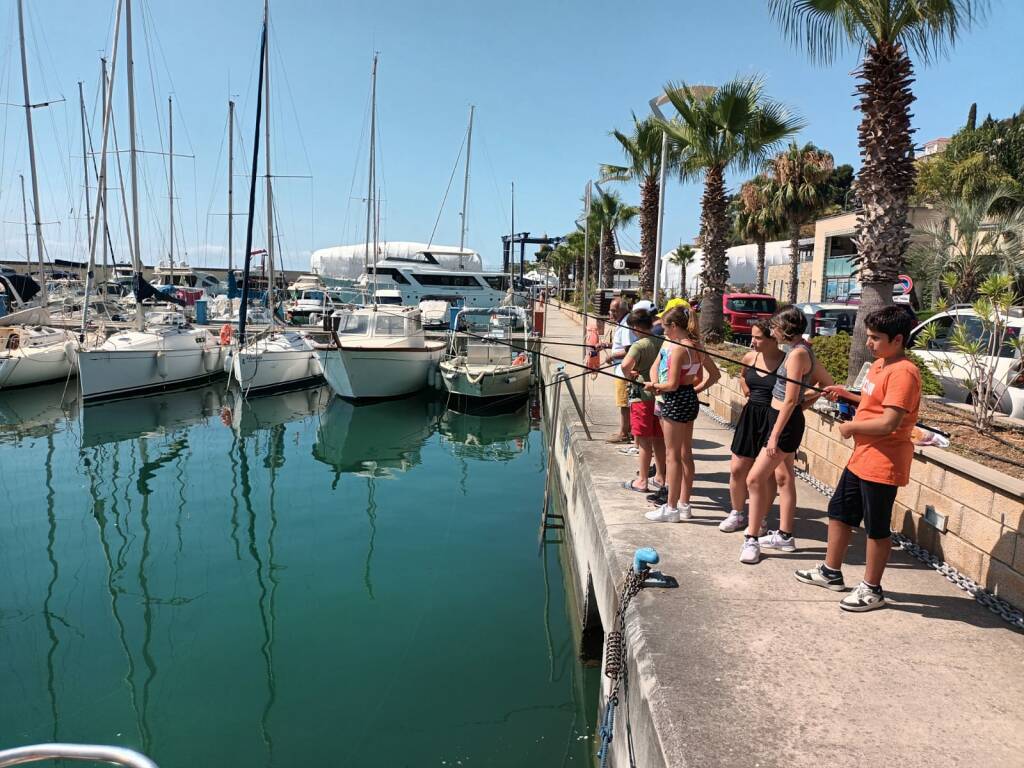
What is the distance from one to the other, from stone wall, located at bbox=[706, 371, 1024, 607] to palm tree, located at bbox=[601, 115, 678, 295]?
15.9 metres

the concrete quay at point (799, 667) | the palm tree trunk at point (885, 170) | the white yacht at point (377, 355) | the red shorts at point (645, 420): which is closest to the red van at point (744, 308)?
the white yacht at point (377, 355)

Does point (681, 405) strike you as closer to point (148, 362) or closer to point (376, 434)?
point (376, 434)

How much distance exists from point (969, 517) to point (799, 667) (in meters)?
1.85

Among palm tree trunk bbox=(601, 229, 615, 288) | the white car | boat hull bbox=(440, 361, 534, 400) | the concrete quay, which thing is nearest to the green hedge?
the white car

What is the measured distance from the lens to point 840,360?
8586 millimetres

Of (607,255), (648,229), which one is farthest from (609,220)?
(648,229)

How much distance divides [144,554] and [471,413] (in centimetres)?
1045

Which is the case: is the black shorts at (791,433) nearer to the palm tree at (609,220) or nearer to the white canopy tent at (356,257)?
the palm tree at (609,220)

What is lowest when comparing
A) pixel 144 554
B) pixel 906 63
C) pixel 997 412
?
pixel 144 554

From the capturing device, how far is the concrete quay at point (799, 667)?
2.74 metres

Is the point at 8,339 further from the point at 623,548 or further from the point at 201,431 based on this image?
the point at 623,548

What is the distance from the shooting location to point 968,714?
291cm

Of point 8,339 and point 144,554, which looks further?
point 8,339

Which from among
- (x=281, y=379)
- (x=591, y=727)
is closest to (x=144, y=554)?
(x=591, y=727)
